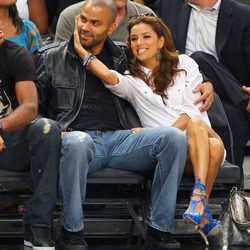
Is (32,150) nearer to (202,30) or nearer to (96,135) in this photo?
(96,135)

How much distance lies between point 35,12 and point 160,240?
2.61 m

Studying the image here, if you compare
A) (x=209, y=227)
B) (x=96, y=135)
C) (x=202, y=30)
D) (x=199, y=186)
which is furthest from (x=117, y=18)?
(x=209, y=227)

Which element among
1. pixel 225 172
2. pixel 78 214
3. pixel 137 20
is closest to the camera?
pixel 78 214

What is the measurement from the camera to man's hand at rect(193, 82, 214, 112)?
22.4ft

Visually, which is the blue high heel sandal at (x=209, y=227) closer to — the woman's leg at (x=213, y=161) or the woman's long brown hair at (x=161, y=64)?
the woman's leg at (x=213, y=161)

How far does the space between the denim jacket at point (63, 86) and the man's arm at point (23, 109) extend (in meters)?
0.37

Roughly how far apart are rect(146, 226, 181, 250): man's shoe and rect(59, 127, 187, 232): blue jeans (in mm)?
45

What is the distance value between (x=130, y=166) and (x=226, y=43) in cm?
169

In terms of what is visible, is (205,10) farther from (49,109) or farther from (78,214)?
(78,214)

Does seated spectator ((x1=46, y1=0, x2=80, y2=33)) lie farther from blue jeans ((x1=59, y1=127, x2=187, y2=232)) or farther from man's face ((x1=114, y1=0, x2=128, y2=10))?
blue jeans ((x1=59, y1=127, x2=187, y2=232))

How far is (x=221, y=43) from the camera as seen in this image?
7551 mm

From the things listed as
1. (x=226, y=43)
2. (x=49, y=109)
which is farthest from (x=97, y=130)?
(x=226, y=43)

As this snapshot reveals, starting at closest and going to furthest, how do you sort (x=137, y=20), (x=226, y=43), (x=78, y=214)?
(x=78, y=214)
(x=137, y=20)
(x=226, y=43)

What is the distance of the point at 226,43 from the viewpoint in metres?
7.57
